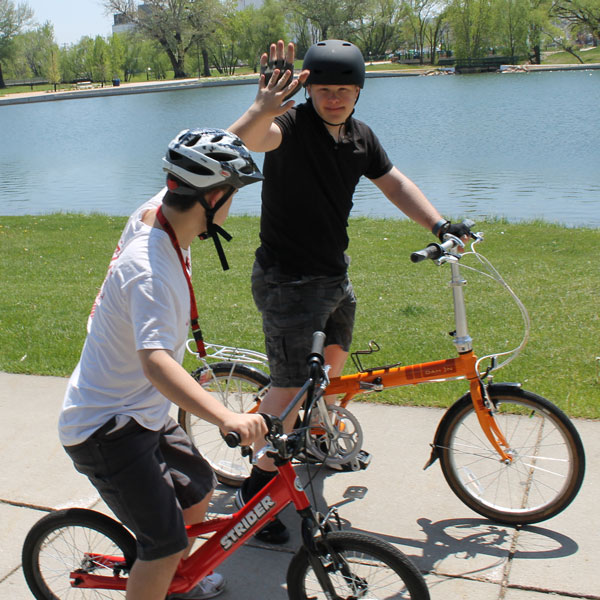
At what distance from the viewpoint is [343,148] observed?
3443 mm

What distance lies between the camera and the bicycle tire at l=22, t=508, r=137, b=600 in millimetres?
2662

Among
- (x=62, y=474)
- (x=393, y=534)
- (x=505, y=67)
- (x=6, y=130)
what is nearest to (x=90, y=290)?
(x=62, y=474)

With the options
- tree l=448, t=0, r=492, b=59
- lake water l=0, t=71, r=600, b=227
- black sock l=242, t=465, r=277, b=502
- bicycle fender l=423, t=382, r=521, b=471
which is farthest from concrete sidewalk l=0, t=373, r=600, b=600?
tree l=448, t=0, r=492, b=59

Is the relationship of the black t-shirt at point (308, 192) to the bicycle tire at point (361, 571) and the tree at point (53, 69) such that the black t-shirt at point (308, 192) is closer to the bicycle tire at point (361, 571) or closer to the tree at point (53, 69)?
the bicycle tire at point (361, 571)

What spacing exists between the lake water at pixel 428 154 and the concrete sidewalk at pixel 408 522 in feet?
31.1

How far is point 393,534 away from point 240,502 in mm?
714

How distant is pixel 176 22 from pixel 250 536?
103421 mm

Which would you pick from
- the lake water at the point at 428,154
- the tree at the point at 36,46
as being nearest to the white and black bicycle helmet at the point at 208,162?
the lake water at the point at 428,154

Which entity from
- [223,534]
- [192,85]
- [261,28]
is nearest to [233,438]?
[223,534]

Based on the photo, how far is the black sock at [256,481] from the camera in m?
3.42

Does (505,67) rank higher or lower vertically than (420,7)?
lower

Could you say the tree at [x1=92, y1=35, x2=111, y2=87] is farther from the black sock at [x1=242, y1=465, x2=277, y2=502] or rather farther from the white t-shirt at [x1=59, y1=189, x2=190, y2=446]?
the white t-shirt at [x1=59, y1=189, x2=190, y2=446]

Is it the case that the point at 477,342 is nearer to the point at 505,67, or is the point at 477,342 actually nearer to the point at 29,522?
the point at 29,522

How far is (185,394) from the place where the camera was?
7.06ft
